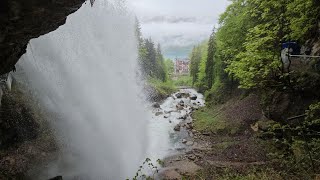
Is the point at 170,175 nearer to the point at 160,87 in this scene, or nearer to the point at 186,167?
the point at 186,167

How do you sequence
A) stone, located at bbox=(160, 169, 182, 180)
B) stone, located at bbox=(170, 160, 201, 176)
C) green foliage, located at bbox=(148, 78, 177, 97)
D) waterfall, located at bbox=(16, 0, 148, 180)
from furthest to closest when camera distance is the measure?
green foliage, located at bbox=(148, 78, 177, 97), waterfall, located at bbox=(16, 0, 148, 180), stone, located at bbox=(170, 160, 201, 176), stone, located at bbox=(160, 169, 182, 180)

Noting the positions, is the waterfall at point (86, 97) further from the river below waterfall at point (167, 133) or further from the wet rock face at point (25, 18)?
the wet rock face at point (25, 18)

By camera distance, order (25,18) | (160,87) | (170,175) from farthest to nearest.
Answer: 1. (160,87)
2. (170,175)
3. (25,18)

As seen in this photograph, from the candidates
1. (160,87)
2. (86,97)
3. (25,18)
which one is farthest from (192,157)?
(160,87)

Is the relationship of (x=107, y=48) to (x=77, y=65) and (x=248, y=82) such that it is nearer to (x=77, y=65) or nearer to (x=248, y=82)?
(x=77, y=65)

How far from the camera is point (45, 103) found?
17.8 m

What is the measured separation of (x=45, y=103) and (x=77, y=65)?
3536 mm

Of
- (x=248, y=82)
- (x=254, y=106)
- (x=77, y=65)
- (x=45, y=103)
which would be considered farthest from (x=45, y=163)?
(x=254, y=106)

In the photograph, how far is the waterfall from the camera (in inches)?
600

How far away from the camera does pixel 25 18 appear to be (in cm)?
620

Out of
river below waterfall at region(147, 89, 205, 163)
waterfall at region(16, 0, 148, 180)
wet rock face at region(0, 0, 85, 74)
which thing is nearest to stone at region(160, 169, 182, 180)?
waterfall at region(16, 0, 148, 180)

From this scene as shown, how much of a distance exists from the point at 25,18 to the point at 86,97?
1267 cm

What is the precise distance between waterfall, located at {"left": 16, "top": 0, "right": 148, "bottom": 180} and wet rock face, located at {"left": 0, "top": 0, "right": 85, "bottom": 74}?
8510 millimetres

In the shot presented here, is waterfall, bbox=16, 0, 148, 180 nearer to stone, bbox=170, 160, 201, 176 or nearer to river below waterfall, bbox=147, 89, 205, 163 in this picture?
river below waterfall, bbox=147, 89, 205, 163
